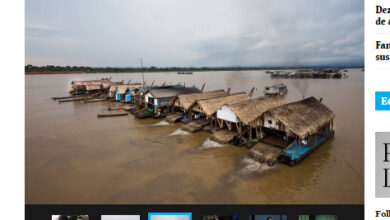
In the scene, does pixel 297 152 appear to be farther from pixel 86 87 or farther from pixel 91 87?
pixel 91 87

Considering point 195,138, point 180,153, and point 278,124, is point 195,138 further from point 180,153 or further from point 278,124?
point 278,124

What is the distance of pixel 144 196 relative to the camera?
7738 mm

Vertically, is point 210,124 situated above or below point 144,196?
above

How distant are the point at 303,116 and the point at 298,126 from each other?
1491 mm

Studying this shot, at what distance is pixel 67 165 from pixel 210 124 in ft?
32.7

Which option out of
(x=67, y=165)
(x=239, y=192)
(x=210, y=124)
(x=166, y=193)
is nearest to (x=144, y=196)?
(x=166, y=193)

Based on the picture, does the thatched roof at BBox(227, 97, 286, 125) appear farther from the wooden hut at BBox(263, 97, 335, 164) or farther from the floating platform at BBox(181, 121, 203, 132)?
the floating platform at BBox(181, 121, 203, 132)

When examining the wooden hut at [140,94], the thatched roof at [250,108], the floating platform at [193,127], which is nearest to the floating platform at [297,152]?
the thatched roof at [250,108]

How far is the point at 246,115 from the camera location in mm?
12320

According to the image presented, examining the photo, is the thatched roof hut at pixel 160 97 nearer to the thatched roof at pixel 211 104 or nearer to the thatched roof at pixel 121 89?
the thatched roof at pixel 211 104

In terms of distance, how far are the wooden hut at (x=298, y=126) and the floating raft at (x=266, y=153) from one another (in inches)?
15.9

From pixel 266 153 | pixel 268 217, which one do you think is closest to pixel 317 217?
pixel 268 217

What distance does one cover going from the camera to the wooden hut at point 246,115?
12.0m

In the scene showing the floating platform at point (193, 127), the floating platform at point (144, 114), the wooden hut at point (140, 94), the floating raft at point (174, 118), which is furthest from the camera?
the wooden hut at point (140, 94)
